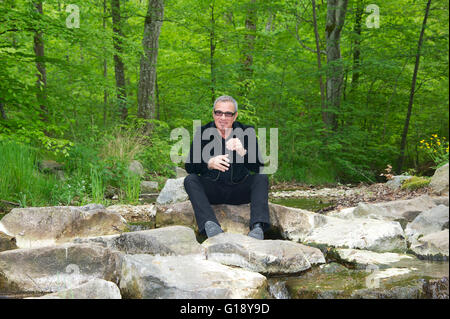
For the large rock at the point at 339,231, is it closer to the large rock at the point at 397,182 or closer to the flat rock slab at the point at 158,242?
the flat rock slab at the point at 158,242

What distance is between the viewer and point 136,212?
4430 millimetres

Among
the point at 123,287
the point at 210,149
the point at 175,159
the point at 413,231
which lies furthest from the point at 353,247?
the point at 175,159

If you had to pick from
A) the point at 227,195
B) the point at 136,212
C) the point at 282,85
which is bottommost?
the point at 136,212

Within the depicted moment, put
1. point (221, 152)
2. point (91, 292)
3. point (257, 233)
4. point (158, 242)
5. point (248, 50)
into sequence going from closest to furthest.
Result: point (91, 292), point (158, 242), point (257, 233), point (221, 152), point (248, 50)

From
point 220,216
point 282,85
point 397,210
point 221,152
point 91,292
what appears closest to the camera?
point 91,292

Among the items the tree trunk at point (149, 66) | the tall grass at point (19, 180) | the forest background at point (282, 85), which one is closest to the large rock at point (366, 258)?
the tall grass at point (19, 180)

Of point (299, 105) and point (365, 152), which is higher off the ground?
point (299, 105)

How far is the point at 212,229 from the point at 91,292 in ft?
4.13

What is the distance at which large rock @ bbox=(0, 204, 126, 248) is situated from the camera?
9.76 ft

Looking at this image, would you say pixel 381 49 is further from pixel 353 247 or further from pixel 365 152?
pixel 353 247

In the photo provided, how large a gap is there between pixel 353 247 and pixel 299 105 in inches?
292

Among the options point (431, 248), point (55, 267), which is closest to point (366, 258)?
point (431, 248)

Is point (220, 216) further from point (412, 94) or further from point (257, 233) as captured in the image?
point (412, 94)

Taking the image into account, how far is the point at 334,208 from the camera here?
464cm
